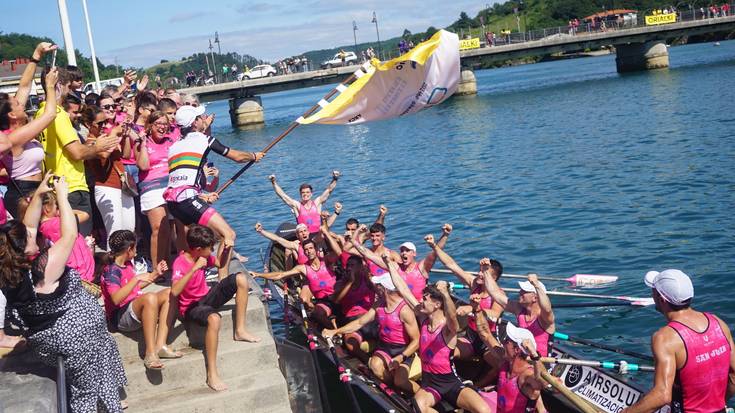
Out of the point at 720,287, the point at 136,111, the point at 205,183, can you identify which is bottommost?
the point at 720,287

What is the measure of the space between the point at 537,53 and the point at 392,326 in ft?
206

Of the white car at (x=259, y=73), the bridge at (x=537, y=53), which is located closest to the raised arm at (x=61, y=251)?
the bridge at (x=537, y=53)

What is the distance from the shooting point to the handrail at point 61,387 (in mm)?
5752

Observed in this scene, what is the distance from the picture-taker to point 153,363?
765 cm

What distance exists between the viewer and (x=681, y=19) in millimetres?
71375

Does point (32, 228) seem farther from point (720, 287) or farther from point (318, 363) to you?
point (720, 287)

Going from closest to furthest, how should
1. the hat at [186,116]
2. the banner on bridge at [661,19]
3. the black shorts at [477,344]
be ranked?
the hat at [186,116]
the black shorts at [477,344]
the banner on bridge at [661,19]

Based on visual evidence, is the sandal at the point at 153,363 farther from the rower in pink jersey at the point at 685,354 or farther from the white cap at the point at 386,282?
the rower in pink jersey at the point at 685,354

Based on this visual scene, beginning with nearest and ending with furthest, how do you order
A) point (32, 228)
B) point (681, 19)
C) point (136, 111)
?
point (32, 228), point (136, 111), point (681, 19)

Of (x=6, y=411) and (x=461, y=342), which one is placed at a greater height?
(x=6, y=411)

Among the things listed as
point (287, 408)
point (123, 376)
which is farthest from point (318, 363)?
point (123, 376)

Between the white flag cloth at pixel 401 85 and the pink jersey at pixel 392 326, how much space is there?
10.2ft

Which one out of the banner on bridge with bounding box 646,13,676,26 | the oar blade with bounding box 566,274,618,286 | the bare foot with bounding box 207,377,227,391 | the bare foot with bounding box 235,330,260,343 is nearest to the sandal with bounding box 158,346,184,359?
the bare foot with bounding box 207,377,227,391

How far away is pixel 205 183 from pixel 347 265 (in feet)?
8.40
